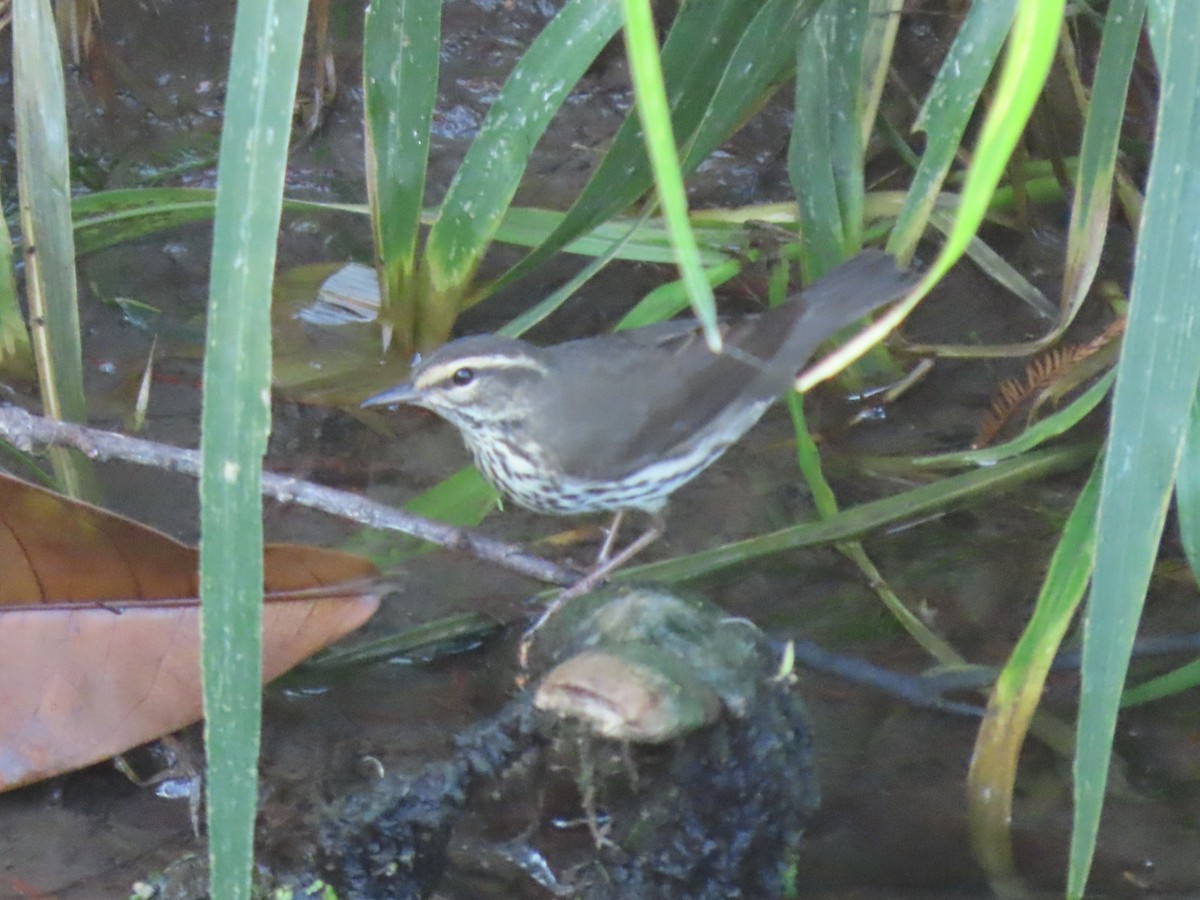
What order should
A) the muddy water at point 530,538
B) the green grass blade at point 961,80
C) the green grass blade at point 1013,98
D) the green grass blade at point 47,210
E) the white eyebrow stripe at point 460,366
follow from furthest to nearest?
the white eyebrow stripe at point 460,366
the green grass blade at point 47,210
the green grass blade at point 961,80
the muddy water at point 530,538
the green grass blade at point 1013,98

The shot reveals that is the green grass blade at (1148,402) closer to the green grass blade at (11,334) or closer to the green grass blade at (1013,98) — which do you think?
the green grass blade at (1013,98)

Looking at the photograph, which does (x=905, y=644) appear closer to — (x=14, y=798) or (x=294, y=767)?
(x=294, y=767)

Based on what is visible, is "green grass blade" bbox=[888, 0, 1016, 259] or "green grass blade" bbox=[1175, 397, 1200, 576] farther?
"green grass blade" bbox=[888, 0, 1016, 259]

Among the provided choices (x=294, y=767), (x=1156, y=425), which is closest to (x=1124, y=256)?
(x=1156, y=425)

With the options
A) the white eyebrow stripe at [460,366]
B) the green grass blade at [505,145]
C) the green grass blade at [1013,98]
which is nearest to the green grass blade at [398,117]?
the green grass blade at [505,145]

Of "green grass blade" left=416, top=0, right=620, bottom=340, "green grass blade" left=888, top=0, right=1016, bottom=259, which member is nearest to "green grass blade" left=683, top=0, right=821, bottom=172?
"green grass blade" left=416, top=0, right=620, bottom=340

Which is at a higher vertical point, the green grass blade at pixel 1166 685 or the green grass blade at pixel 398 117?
the green grass blade at pixel 398 117

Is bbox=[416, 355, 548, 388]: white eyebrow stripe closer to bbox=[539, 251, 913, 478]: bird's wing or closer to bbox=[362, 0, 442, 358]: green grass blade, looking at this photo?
bbox=[539, 251, 913, 478]: bird's wing
